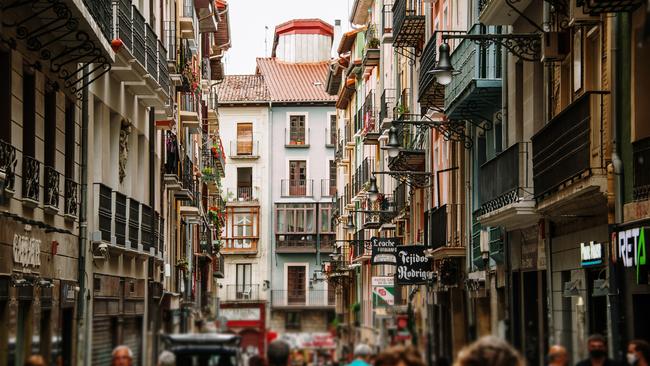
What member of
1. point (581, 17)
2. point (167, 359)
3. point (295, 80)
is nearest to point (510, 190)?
point (581, 17)

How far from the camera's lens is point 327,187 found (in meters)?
88.9

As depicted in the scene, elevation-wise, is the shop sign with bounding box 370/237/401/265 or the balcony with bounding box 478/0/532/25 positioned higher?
the balcony with bounding box 478/0/532/25

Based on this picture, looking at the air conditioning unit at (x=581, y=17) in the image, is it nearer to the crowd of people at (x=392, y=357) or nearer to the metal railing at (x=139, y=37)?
the crowd of people at (x=392, y=357)

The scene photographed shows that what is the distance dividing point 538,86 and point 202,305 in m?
11.1

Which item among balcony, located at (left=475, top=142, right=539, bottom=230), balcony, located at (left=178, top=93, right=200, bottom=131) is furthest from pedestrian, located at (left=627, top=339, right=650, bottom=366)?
balcony, located at (left=178, top=93, right=200, bottom=131)

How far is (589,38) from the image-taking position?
20391 mm

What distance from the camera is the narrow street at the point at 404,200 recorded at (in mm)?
15016

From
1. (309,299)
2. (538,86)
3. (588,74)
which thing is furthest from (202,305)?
(538,86)

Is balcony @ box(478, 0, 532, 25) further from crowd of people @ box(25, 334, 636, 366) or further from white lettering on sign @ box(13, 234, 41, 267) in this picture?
crowd of people @ box(25, 334, 636, 366)

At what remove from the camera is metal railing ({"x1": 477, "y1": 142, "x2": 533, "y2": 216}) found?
23625 millimetres

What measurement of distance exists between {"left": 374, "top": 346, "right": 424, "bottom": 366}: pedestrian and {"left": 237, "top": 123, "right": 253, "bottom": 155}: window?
7807 cm

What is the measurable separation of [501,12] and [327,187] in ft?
212

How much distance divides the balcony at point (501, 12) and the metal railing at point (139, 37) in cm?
671

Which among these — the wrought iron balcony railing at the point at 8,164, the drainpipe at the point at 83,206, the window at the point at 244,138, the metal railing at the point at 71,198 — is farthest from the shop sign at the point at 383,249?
the window at the point at 244,138
